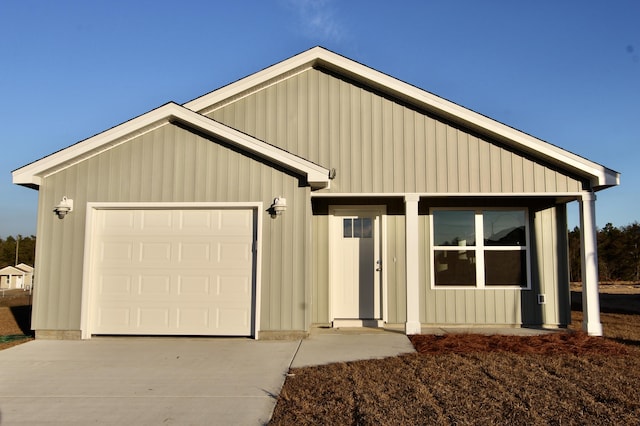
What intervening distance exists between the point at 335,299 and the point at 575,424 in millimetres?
5620

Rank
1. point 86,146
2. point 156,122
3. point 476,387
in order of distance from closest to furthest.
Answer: point 476,387
point 86,146
point 156,122

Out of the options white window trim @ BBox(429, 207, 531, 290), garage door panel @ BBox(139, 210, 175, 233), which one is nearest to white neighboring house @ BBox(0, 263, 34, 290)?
garage door panel @ BBox(139, 210, 175, 233)

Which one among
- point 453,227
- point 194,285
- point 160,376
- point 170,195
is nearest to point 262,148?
point 170,195

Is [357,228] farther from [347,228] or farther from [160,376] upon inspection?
[160,376]

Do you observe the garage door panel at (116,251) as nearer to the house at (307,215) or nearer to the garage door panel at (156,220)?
the house at (307,215)

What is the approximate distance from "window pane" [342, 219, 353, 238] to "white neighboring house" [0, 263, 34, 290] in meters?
35.6

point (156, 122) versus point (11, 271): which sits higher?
point (156, 122)

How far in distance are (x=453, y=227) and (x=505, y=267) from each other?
1.21 m

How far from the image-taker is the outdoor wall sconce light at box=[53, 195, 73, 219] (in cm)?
779

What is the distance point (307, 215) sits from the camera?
7789mm

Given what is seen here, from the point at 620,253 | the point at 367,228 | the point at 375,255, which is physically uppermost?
the point at 620,253

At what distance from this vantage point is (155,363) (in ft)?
20.3

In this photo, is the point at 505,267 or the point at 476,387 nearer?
the point at 476,387

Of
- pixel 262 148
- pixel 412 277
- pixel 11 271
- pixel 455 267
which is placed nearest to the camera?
pixel 262 148
